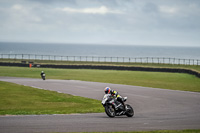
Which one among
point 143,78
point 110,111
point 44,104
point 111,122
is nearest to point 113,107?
point 110,111

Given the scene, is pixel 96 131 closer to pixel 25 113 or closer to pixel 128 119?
pixel 128 119

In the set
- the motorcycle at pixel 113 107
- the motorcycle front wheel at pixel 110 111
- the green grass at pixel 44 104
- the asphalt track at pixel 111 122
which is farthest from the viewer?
the green grass at pixel 44 104

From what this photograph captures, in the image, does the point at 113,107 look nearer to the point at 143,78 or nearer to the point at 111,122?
the point at 111,122

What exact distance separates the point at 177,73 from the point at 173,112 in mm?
36663

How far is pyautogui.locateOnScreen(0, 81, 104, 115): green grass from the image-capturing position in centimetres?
1964

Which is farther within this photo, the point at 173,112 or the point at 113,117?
the point at 173,112

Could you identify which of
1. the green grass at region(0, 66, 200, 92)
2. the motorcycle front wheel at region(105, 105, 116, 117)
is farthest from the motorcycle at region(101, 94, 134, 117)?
the green grass at region(0, 66, 200, 92)

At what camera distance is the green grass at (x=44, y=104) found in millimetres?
19641

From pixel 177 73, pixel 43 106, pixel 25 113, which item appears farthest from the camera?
pixel 177 73

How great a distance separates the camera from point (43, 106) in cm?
2211

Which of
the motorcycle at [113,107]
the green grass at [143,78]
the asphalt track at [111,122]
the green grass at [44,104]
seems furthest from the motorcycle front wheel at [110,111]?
the green grass at [143,78]

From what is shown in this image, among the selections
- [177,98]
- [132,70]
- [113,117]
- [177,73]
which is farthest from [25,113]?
[132,70]

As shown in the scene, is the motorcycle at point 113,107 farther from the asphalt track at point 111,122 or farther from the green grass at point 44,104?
the green grass at point 44,104

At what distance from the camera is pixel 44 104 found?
75.8 ft
